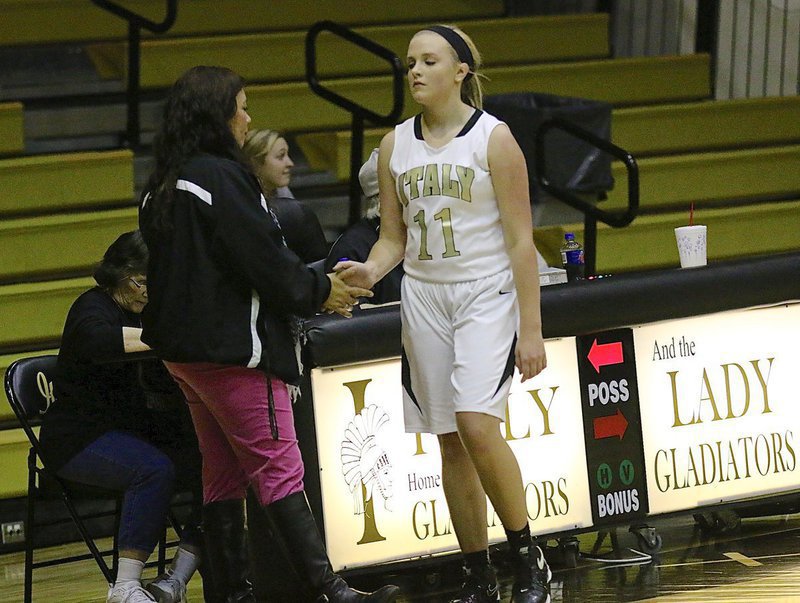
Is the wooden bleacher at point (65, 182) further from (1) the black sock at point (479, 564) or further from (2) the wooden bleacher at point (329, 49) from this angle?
(1) the black sock at point (479, 564)

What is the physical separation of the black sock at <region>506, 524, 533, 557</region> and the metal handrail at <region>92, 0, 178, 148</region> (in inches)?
151

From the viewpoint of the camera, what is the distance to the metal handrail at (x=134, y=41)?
6.58 metres

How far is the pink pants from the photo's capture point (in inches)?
135

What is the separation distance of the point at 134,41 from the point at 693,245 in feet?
11.2

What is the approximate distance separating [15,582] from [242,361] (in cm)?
193

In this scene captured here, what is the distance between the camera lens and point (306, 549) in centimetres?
348

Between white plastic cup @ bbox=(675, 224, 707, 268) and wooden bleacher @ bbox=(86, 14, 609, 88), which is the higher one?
wooden bleacher @ bbox=(86, 14, 609, 88)

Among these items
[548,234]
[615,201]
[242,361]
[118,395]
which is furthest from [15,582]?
[615,201]

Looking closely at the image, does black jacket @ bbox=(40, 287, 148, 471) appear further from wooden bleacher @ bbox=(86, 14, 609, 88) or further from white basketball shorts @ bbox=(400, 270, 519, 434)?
wooden bleacher @ bbox=(86, 14, 609, 88)

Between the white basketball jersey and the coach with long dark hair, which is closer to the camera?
the coach with long dark hair

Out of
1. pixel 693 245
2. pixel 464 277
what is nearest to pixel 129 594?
pixel 464 277

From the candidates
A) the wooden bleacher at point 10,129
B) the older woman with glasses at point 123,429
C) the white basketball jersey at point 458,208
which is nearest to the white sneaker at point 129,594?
the older woman with glasses at point 123,429

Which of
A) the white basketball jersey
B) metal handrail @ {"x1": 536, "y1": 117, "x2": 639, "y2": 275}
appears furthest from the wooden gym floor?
metal handrail @ {"x1": 536, "y1": 117, "x2": 639, "y2": 275}

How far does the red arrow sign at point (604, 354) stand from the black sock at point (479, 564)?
855 millimetres
